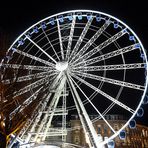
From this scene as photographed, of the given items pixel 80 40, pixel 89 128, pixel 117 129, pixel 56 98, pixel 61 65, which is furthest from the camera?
pixel 117 129

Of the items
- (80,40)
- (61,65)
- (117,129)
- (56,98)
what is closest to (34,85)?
(56,98)

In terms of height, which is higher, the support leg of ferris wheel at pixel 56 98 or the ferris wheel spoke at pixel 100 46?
the ferris wheel spoke at pixel 100 46

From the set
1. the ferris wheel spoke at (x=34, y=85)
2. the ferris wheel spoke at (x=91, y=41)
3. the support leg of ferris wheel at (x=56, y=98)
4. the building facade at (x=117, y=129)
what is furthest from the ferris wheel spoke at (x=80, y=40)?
the building facade at (x=117, y=129)

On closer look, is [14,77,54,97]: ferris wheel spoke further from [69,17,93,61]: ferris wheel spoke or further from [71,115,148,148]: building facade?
[71,115,148,148]: building facade

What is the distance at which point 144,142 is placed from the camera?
74.8 meters

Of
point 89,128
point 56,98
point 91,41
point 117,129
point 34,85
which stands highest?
point 91,41

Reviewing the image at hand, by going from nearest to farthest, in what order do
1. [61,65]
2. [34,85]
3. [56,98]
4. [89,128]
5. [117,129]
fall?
[89,128] → [56,98] → [61,65] → [34,85] → [117,129]

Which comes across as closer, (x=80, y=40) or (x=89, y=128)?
(x=89, y=128)

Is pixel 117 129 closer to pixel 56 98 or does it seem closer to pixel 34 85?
pixel 34 85

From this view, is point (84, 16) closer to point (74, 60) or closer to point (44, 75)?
point (74, 60)

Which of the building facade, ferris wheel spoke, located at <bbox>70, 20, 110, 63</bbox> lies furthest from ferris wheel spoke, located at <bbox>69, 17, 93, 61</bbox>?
the building facade

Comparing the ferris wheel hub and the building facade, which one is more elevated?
the ferris wheel hub

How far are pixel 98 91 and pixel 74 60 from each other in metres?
3.01

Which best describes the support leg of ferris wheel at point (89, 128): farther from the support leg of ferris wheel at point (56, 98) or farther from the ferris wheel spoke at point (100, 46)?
the ferris wheel spoke at point (100, 46)
